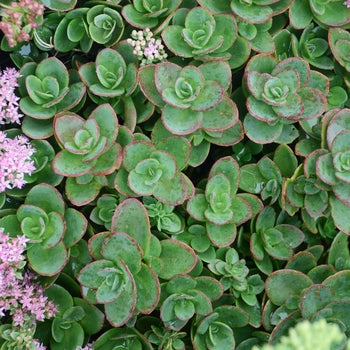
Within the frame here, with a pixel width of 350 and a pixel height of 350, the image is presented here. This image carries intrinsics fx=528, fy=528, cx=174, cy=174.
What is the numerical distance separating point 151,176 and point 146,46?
1.14 ft

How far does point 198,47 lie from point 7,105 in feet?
1.69

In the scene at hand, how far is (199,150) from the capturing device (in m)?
1.42

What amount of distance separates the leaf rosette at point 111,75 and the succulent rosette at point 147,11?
0.11 meters

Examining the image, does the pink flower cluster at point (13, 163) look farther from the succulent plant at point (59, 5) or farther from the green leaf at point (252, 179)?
the green leaf at point (252, 179)

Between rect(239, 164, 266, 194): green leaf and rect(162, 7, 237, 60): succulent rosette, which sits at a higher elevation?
rect(162, 7, 237, 60): succulent rosette

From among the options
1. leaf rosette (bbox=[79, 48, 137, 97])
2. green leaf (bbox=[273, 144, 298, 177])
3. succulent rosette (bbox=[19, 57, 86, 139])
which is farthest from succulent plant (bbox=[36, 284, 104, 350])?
green leaf (bbox=[273, 144, 298, 177])

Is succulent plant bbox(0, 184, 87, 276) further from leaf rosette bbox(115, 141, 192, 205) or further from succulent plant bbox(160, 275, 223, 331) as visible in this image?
succulent plant bbox(160, 275, 223, 331)

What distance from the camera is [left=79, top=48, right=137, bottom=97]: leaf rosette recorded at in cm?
135

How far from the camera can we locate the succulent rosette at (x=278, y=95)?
1355 millimetres

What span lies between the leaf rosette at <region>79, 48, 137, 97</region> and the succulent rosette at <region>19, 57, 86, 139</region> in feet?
0.14

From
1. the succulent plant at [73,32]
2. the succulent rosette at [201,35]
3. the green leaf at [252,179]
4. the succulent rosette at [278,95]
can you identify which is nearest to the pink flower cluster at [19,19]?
the succulent plant at [73,32]

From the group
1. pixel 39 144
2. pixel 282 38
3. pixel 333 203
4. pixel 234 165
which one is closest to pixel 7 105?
pixel 39 144

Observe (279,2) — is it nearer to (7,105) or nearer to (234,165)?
(234,165)

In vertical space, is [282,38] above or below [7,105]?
above
